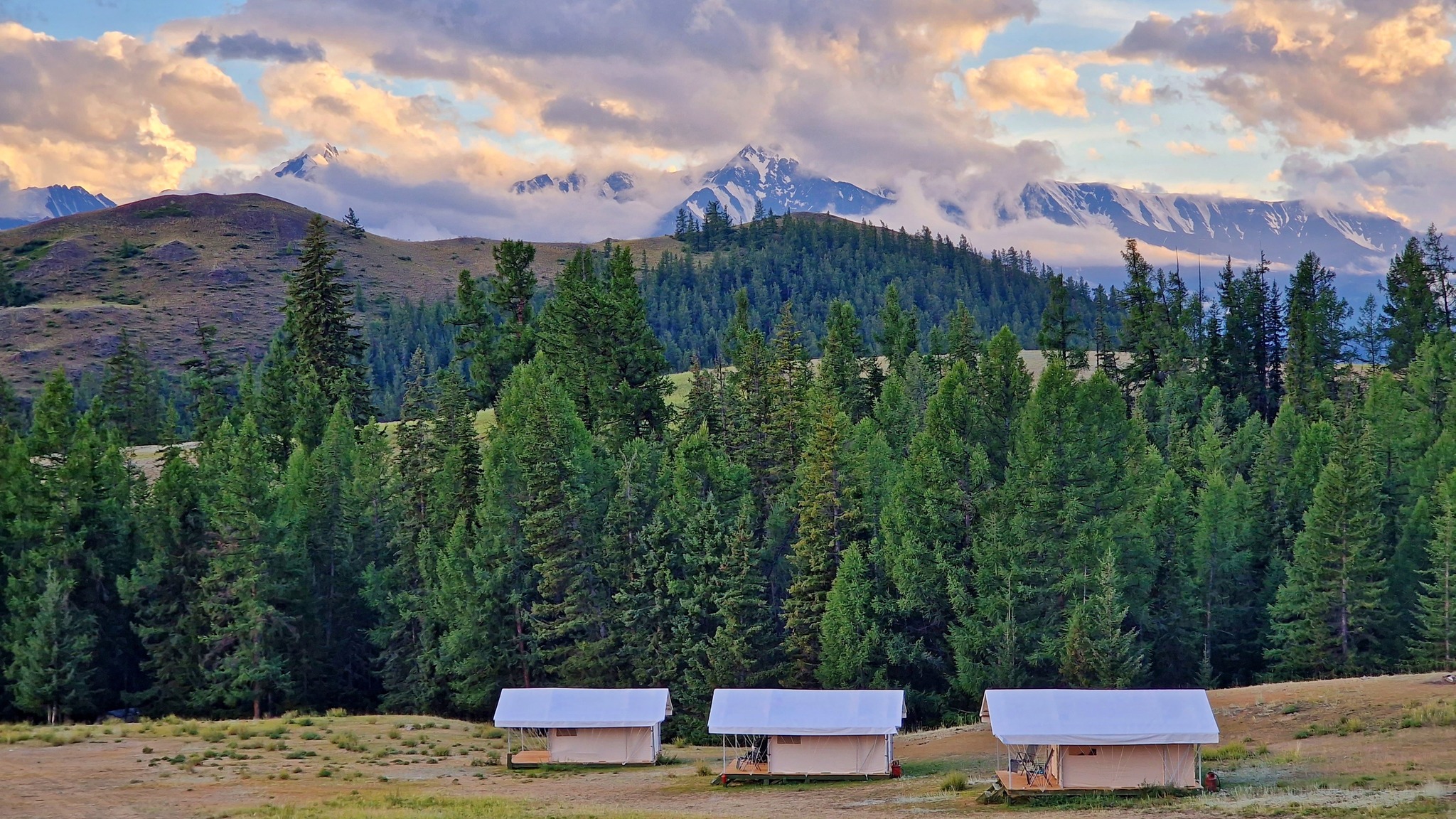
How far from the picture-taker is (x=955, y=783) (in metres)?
41.8

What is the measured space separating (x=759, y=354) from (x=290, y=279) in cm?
3713

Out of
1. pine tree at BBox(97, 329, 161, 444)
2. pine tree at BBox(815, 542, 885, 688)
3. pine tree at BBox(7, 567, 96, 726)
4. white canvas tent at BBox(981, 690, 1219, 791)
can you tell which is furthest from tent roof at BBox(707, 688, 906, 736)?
pine tree at BBox(97, 329, 161, 444)

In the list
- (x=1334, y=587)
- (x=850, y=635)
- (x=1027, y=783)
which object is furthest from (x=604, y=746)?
(x=1334, y=587)

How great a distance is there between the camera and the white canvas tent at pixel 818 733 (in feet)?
149

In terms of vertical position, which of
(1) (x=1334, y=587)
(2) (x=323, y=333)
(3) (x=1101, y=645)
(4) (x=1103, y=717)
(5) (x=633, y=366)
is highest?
(2) (x=323, y=333)

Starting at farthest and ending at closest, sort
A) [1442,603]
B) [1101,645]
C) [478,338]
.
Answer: [478,338] < [1442,603] < [1101,645]

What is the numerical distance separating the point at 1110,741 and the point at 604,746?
1996 centimetres

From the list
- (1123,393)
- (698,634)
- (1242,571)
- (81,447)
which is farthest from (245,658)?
(1123,393)

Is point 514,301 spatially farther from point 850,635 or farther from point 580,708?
point 580,708

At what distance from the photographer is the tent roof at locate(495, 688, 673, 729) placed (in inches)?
1950

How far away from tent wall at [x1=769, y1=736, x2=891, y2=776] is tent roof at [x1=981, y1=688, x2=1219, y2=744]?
5424mm

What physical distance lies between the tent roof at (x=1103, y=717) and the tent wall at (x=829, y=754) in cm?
542

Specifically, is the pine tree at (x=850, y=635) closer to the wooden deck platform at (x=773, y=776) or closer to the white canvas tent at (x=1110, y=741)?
the wooden deck platform at (x=773, y=776)

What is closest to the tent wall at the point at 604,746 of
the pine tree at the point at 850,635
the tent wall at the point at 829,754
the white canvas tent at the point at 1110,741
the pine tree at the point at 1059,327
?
the tent wall at the point at 829,754
